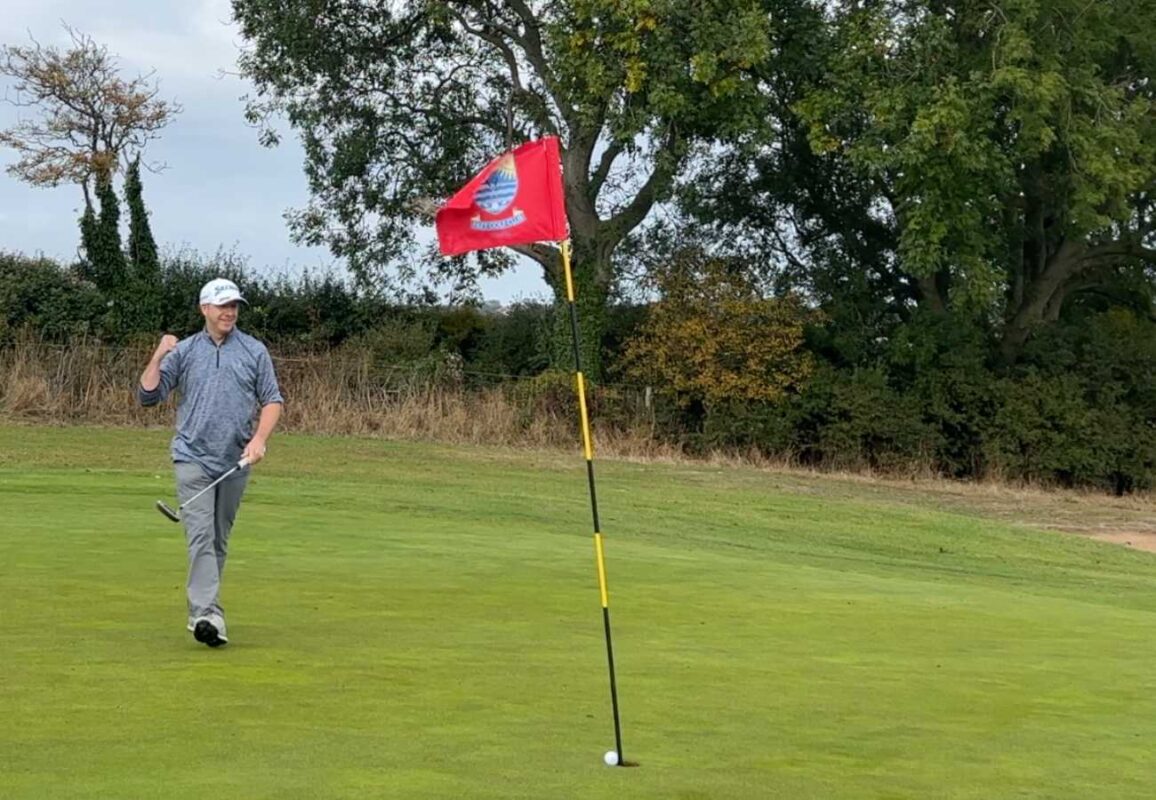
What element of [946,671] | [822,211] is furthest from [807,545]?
[822,211]

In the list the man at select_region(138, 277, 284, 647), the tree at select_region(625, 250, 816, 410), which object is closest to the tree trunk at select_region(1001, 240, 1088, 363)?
the tree at select_region(625, 250, 816, 410)

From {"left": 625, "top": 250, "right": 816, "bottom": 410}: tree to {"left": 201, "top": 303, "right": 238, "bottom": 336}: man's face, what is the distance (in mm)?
27618

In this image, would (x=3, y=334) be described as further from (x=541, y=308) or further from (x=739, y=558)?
(x=739, y=558)

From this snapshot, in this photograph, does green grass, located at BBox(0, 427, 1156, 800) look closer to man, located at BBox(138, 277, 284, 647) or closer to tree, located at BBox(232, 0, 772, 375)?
man, located at BBox(138, 277, 284, 647)

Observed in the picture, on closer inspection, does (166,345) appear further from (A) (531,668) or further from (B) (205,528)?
(A) (531,668)

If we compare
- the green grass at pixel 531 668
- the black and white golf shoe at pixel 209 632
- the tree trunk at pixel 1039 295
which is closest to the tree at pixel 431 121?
the tree trunk at pixel 1039 295

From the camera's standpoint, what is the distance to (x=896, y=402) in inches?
1501

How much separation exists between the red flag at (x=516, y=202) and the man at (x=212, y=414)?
200 centimetres

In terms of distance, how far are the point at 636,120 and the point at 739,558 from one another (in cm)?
1818

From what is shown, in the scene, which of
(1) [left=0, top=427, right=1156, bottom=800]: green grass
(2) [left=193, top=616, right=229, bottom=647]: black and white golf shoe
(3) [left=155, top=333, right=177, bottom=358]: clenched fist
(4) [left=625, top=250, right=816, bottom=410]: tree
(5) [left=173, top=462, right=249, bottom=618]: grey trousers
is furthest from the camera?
(4) [left=625, top=250, right=816, bottom=410]: tree

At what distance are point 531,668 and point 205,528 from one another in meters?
2.16

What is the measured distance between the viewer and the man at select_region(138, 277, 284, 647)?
32.3 ft

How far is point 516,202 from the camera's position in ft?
27.5

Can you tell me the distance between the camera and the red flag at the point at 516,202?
830cm
